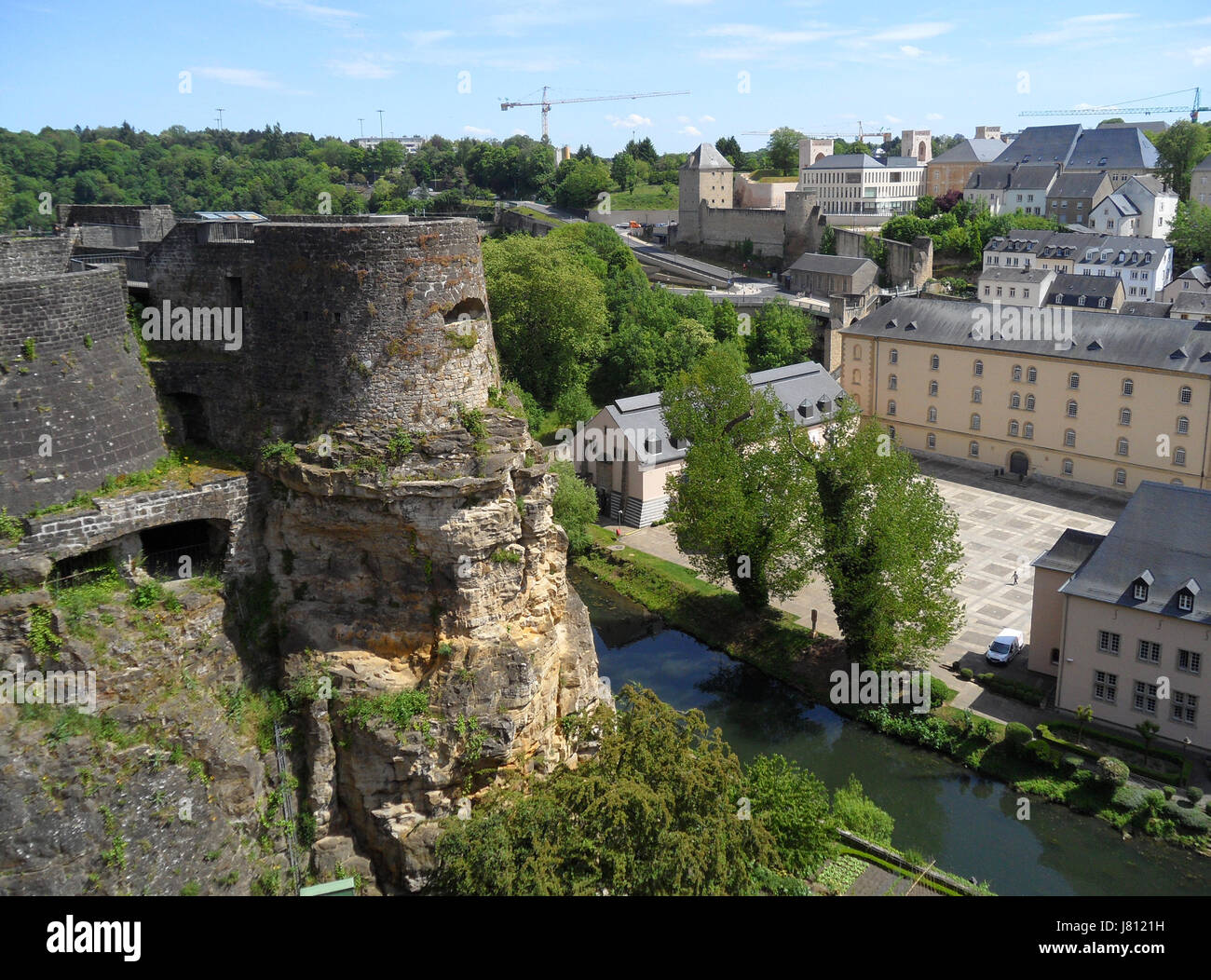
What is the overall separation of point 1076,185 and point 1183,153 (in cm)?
1200

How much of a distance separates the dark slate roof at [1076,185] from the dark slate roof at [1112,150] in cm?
417

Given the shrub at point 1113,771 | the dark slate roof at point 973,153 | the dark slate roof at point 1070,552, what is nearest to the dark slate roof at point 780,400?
the dark slate roof at point 1070,552

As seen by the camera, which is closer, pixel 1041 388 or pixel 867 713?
pixel 867 713

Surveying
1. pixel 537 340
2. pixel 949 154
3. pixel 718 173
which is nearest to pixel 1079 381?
pixel 537 340

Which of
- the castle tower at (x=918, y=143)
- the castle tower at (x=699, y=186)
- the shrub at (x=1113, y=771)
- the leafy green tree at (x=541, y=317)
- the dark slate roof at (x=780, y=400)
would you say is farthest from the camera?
the castle tower at (x=918, y=143)

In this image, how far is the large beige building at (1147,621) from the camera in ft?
89.2

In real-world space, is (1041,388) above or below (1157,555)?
above

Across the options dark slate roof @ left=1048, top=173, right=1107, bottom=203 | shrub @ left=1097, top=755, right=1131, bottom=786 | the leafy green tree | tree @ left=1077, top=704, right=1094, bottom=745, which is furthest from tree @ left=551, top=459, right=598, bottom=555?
dark slate roof @ left=1048, top=173, right=1107, bottom=203

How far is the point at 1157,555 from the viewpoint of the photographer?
93.6ft

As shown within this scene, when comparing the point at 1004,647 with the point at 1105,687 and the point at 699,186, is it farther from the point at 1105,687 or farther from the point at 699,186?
the point at 699,186

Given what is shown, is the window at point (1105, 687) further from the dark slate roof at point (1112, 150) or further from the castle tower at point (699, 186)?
the dark slate roof at point (1112, 150)

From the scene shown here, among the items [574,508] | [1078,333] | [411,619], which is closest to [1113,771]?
[411,619]

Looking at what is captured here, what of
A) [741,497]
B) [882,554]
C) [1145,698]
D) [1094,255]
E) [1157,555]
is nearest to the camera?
[1145,698]

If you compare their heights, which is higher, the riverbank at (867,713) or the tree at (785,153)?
the tree at (785,153)
